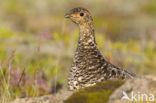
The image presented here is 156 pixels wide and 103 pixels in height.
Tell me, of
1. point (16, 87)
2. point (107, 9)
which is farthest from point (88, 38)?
point (107, 9)

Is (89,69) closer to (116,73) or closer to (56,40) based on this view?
(116,73)

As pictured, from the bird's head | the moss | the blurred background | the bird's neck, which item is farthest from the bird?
the moss

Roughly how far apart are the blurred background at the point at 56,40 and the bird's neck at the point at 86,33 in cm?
Result: 36

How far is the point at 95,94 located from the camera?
4.74 metres

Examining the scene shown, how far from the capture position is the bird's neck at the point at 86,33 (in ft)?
21.6

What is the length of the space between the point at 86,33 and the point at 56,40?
3.74 metres

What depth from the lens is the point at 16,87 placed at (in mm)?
7930

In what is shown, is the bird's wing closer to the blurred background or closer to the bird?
the bird

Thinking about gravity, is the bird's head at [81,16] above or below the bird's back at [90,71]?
above

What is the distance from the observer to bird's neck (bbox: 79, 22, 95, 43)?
21.6ft

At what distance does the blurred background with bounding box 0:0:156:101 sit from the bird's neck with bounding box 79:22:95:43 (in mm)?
361

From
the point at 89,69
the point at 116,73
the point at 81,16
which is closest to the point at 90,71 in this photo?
the point at 89,69

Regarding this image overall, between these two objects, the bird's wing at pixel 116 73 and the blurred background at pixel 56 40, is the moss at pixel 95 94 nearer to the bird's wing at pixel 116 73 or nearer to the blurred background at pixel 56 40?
the bird's wing at pixel 116 73

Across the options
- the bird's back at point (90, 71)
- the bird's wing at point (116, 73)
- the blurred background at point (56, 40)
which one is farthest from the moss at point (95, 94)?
the blurred background at point (56, 40)
